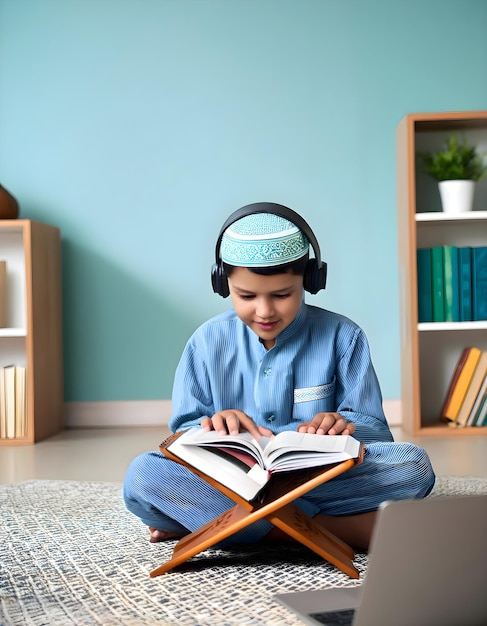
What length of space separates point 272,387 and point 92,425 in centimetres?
206

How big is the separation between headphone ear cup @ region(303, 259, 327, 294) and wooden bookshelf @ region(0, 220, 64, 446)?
70.1 inches

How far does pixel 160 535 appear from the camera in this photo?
1505mm

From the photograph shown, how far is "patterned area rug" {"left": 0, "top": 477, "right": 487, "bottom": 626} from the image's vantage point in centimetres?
109

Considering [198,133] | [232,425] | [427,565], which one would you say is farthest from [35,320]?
[427,565]

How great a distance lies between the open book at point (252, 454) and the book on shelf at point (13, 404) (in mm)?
1977

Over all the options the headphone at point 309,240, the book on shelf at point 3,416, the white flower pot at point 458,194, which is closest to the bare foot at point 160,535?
the headphone at point 309,240

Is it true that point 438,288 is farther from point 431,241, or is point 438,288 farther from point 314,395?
point 314,395

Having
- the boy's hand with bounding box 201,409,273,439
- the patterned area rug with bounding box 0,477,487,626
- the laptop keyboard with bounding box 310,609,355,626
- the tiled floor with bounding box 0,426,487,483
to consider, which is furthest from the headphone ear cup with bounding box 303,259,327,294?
the tiled floor with bounding box 0,426,487,483

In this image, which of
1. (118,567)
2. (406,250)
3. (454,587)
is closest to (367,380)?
(118,567)

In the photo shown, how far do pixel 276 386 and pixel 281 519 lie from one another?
0.99ft

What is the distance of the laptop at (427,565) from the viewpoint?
81 centimetres

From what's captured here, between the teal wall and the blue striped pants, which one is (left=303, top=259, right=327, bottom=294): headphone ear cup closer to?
the blue striped pants

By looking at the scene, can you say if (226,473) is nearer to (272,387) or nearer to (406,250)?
(272,387)

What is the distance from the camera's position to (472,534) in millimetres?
817
